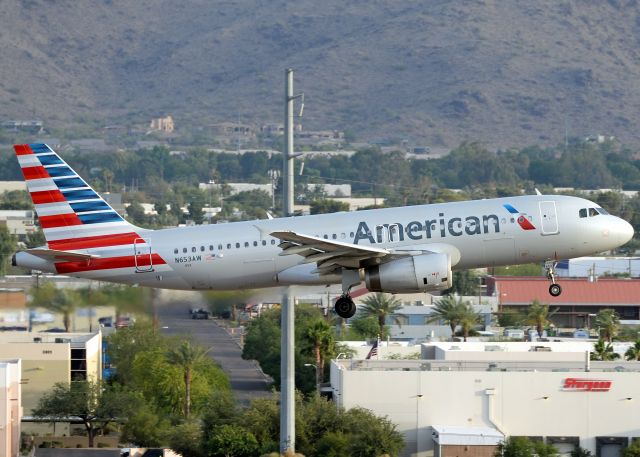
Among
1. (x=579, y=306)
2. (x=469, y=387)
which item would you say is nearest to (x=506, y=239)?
(x=469, y=387)

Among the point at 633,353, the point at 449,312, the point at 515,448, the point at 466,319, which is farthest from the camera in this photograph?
the point at 449,312

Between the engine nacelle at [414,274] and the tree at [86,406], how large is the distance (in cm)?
6309

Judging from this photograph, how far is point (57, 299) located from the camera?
77375 millimetres

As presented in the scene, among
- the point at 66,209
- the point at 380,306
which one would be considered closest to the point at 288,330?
the point at 66,209

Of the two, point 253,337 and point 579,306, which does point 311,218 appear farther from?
point 579,306

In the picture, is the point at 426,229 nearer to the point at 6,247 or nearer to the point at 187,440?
the point at 187,440

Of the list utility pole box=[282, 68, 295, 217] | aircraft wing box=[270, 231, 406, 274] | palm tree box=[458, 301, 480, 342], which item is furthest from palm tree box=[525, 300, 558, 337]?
aircraft wing box=[270, 231, 406, 274]

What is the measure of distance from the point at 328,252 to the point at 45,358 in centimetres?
7172

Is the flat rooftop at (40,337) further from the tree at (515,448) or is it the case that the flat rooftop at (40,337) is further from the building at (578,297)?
the building at (578,297)

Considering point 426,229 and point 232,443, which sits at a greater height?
point 426,229

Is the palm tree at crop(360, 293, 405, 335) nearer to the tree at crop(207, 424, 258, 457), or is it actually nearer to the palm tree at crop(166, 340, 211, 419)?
the palm tree at crop(166, 340, 211, 419)

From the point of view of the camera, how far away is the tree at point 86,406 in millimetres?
128000

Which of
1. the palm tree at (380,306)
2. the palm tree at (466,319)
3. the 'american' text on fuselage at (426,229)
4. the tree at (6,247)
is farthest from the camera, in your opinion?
the tree at (6,247)

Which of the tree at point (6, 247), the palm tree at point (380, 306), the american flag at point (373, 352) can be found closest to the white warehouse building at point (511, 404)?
the american flag at point (373, 352)
